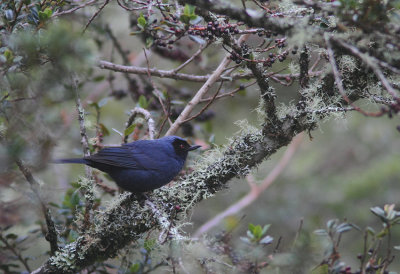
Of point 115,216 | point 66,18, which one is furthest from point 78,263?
point 66,18

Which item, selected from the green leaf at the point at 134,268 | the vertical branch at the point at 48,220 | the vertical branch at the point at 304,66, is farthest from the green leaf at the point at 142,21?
the green leaf at the point at 134,268

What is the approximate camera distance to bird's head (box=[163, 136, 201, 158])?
4.68m

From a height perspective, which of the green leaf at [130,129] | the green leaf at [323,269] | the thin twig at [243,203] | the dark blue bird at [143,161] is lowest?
the thin twig at [243,203]

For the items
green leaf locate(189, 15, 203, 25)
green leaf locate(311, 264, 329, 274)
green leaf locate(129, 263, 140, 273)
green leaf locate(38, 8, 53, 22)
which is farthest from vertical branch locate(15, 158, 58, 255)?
green leaf locate(311, 264, 329, 274)

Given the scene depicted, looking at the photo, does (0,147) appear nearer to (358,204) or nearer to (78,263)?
(78,263)

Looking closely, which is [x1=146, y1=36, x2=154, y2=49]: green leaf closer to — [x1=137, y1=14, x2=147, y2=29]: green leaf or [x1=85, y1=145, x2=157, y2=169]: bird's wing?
[x1=137, y1=14, x2=147, y2=29]: green leaf

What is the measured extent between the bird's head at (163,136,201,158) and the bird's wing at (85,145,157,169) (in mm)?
254

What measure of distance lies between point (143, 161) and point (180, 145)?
44 centimetres

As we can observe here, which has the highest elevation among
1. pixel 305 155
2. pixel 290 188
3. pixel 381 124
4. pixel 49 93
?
pixel 49 93

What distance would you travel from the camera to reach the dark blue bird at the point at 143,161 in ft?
13.9

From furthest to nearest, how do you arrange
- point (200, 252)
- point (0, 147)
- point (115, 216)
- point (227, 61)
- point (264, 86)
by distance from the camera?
point (227, 61)
point (115, 216)
point (264, 86)
point (200, 252)
point (0, 147)

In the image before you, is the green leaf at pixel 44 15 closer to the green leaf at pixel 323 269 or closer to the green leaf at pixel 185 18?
the green leaf at pixel 185 18

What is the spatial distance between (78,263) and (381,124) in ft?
17.4

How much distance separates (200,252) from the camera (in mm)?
2963
